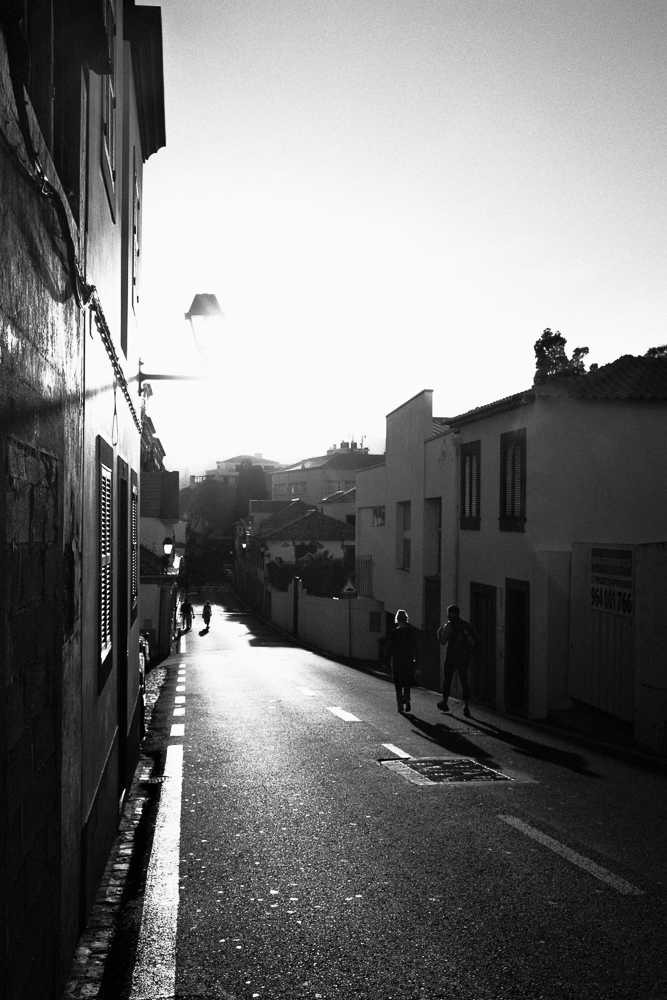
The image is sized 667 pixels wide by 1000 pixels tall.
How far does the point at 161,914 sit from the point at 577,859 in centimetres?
290

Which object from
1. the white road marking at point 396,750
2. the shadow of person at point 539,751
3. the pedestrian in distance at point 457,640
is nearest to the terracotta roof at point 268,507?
the pedestrian in distance at point 457,640

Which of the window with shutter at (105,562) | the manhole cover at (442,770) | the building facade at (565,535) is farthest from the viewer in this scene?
the building facade at (565,535)

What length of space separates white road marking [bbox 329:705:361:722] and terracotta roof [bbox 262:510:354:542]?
50789mm

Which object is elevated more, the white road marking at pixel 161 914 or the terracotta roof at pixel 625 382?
the terracotta roof at pixel 625 382

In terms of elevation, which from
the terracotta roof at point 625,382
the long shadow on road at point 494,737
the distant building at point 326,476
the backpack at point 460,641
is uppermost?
the distant building at point 326,476

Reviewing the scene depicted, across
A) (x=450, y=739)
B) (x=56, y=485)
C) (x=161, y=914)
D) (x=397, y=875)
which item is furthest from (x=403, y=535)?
(x=56, y=485)

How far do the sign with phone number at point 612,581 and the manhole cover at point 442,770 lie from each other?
15.0 ft

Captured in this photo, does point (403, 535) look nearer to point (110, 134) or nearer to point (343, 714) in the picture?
point (343, 714)

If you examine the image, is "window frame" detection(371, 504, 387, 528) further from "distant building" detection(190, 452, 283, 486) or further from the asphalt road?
"distant building" detection(190, 452, 283, 486)

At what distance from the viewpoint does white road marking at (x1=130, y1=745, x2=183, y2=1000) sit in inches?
184

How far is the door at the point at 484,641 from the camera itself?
20.2 m

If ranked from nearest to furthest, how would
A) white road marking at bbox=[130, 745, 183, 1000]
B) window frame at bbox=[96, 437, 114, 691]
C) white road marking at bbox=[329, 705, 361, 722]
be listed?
white road marking at bbox=[130, 745, 183, 1000]
window frame at bbox=[96, 437, 114, 691]
white road marking at bbox=[329, 705, 361, 722]

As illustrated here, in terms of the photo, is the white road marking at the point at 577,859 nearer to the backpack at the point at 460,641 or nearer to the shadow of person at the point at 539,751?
the shadow of person at the point at 539,751

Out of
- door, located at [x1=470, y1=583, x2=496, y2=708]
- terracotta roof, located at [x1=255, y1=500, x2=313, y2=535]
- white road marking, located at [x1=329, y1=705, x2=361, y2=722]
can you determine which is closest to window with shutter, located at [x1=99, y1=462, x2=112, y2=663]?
white road marking, located at [x1=329, y1=705, x2=361, y2=722]
